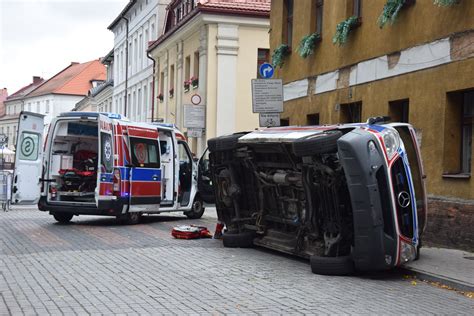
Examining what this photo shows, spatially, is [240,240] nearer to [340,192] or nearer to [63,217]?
[340,192]

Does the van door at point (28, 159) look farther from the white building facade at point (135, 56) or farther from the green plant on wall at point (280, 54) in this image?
the white building facade at point (135, 56)

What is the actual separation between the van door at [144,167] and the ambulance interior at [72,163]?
3.34 feet

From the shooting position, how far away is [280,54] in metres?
20.4

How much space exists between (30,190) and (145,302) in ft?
42.1

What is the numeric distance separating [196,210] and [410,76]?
25.6 feet

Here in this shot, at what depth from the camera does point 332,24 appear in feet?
56.2

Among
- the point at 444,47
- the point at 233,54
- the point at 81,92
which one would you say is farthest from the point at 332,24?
the point at 81,92

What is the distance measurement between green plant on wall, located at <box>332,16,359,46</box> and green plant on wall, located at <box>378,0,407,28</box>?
1.50 metres

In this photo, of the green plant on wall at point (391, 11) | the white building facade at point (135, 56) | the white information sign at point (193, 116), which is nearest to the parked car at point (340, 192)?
the green plant on wall at point (391, 11)

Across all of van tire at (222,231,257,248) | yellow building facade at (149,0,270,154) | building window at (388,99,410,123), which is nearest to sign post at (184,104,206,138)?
yellow building facade at (149,0,270,154)

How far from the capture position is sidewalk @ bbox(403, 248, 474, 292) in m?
9.16

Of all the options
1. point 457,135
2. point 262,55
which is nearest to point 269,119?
point 457,135

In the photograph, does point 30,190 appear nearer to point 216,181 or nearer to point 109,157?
point 109,157

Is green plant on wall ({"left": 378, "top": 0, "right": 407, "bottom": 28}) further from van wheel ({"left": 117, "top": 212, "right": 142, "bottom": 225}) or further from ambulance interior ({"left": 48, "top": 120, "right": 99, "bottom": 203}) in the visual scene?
van wheel ({"left": 117, "top": 212, "right": 142, "bottom": 225})
